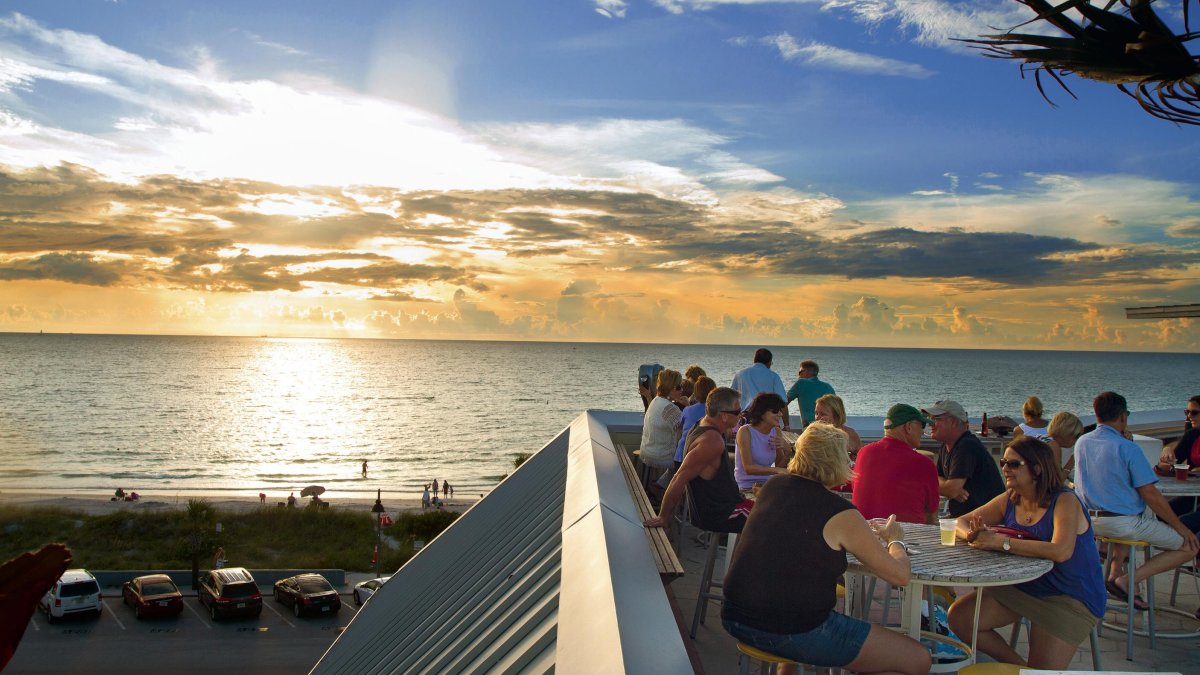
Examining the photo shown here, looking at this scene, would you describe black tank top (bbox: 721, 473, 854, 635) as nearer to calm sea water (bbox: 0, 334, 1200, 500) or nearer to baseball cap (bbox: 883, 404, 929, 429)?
baseball cap (bbox: 883, 404, 929, 429)

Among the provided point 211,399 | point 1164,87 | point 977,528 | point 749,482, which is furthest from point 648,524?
point 211,399

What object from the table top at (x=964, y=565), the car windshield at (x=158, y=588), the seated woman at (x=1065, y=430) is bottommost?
the car windshield at (x=158, y=588)

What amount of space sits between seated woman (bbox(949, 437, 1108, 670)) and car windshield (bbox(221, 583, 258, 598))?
22738mm

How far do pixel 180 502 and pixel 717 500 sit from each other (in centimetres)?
4572

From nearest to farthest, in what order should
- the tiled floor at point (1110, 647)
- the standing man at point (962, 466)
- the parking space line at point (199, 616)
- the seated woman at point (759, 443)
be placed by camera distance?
the tiled floor at point (1110, 647)
the standing man at point (962, 466)
the seated woman at point (759, 443)
the parking space line at point (199, 616)

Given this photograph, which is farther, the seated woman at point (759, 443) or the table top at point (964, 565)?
the seated woman at point (759, 443)

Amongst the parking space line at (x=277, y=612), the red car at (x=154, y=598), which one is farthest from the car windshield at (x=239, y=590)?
the red car at (x=154, y=598)

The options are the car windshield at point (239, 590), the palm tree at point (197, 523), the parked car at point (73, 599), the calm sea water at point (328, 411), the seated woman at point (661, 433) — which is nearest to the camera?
the seated woman at point (661, 433)

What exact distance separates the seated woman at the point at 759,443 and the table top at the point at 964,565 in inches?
70.1

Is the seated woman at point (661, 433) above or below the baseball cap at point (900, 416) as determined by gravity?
below

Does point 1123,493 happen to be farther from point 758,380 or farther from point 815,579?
point 758,380

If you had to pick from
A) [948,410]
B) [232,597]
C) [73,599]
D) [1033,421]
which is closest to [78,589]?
[73,599]

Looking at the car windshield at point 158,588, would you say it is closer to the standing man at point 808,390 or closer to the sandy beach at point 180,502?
the sandy beach at point 180,502

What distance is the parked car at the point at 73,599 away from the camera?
2272cm
